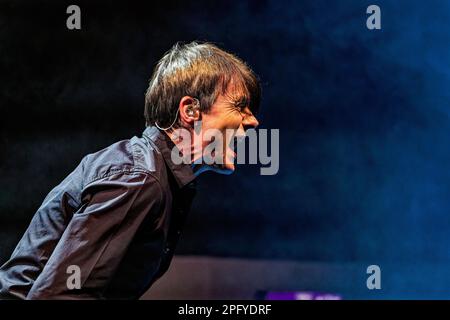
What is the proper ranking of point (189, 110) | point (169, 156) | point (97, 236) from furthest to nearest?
point (189, 110) < point (169, 156) < point (97, 236)

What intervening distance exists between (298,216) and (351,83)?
57 centimetres

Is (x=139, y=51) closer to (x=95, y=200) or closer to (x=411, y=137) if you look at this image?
(x=411, y=137)

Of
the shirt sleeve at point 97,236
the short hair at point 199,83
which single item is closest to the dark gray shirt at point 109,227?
the shirt sleeve at point 97,236

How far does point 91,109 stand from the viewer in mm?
2281

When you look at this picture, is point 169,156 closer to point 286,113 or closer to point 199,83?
point 199,83

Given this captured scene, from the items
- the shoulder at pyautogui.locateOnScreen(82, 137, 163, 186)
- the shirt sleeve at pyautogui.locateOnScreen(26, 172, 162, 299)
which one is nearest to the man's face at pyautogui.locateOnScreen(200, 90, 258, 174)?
the shoulder at pyautogui.locateOnScreen(82, 137, 163, 186)

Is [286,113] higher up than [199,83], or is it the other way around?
[286,113]

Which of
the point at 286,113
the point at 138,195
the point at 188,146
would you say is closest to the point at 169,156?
the point at 188,146

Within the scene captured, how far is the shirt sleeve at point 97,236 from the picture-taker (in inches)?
41.3

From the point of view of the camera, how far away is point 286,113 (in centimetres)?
238

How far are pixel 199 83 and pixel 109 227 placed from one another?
19.6 inches

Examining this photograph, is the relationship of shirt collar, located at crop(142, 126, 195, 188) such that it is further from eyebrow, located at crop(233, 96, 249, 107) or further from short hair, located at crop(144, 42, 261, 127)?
eyebrow, located at crop(233, 96, 249, 107)

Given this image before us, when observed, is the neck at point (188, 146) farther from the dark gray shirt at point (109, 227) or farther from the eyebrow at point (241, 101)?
the eyebrow at point (241, 101)

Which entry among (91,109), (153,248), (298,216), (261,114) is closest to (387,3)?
(261,114)
